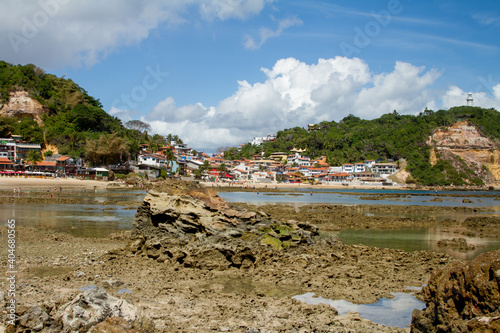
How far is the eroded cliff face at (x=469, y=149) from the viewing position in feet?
359

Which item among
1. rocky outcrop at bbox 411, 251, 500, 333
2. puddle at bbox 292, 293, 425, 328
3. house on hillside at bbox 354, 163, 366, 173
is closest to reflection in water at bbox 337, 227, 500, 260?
puddle at bbox 292, 293, 425, 328

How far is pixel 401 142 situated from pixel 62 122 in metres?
101

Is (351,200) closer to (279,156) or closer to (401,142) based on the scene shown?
(401,142)

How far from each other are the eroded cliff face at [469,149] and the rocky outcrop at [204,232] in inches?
4303

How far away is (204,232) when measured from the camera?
14398 mm

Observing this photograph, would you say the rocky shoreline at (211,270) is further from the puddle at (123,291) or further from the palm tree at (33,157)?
the palm tree at (33,157)

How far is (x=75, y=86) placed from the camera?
97.1 metres

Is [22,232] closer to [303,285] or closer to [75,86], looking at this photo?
[303,285]

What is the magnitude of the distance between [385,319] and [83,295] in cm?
638

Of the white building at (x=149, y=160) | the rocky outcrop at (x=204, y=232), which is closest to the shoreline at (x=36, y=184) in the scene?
the white building at (x=149, y=160)

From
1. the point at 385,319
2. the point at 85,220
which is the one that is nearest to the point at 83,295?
the point at 385,319

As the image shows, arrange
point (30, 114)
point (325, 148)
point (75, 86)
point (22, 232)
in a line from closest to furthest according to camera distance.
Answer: point (22, 232)
point (30, 114)
point (75, 86)
point (325, 148)

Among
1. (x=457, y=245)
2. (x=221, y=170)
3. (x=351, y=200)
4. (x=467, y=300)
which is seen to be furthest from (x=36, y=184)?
(x=467, y=300)

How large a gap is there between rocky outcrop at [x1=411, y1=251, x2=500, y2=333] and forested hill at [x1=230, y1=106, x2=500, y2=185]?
10698 centimetres
